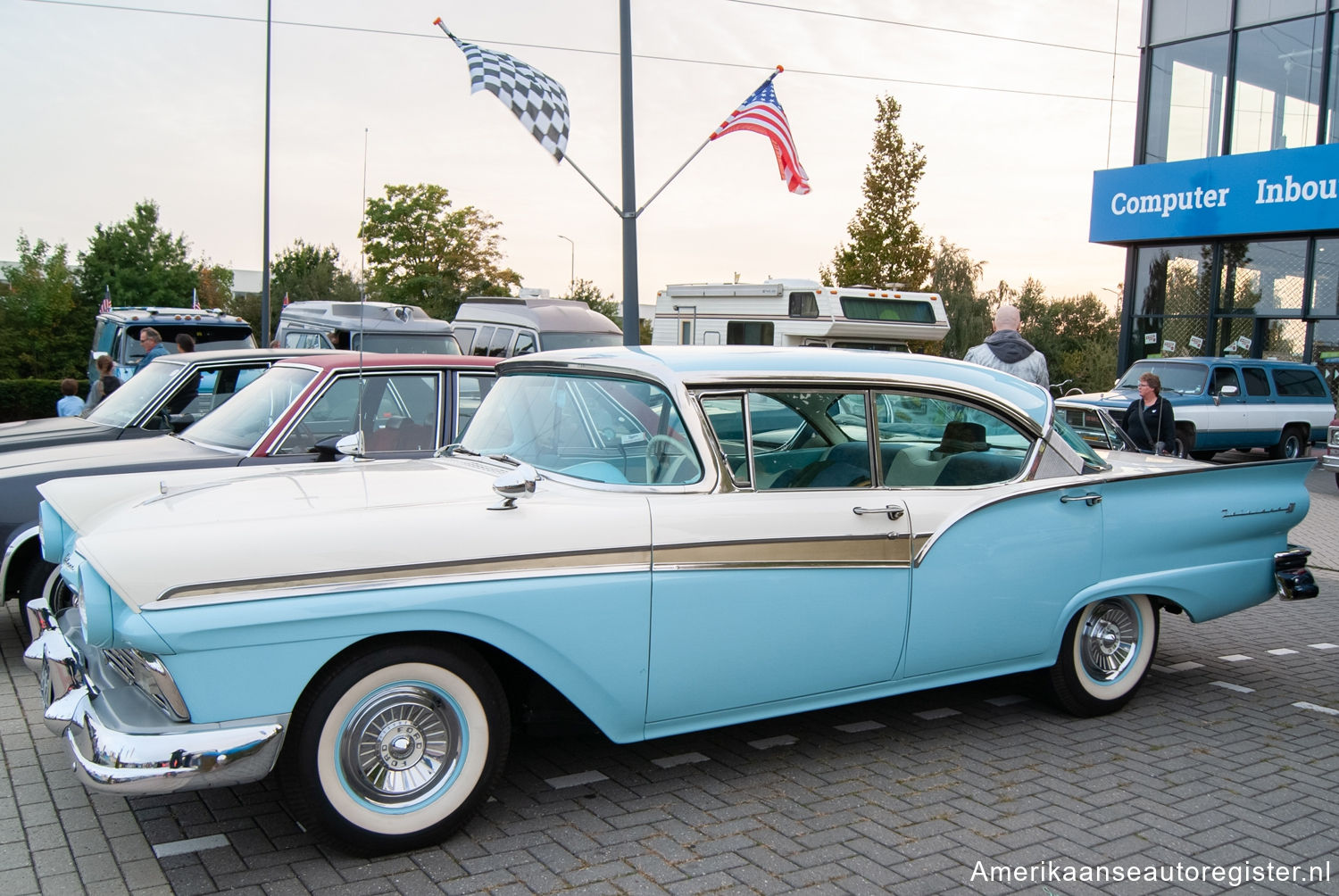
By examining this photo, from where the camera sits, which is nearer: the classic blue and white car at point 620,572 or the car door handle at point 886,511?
the classic blue and white car at point 620,572

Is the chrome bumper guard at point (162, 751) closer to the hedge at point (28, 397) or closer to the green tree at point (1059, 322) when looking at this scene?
the hedge at point (28, 397)

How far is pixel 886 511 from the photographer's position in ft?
13.4

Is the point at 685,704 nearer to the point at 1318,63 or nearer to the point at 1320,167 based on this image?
the point at 1320,167

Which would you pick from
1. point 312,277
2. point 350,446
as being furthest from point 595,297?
point 350,446

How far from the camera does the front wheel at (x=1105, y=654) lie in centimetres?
476

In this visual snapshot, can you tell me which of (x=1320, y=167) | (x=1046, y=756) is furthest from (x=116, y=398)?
(x=1320, y=167)

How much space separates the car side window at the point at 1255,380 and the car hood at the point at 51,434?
16.7 metres

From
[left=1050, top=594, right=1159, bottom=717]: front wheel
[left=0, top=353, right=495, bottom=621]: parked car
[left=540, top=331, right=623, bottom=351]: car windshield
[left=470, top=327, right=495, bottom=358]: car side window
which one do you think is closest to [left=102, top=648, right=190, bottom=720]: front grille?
[left=0, top=353, right=495, bottom=621]: parked car

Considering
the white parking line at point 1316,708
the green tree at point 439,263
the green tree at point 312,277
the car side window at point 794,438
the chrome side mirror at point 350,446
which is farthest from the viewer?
the green tree at point 439,263

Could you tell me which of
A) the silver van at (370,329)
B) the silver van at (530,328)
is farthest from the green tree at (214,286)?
the silver van at (530,328)

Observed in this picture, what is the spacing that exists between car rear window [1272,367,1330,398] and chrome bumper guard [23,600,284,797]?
60.5ft

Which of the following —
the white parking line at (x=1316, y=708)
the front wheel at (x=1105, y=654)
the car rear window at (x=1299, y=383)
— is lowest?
the white parking line at (x=1316, y=708)

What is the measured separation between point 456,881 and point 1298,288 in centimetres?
2060

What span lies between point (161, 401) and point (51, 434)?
74 cm
